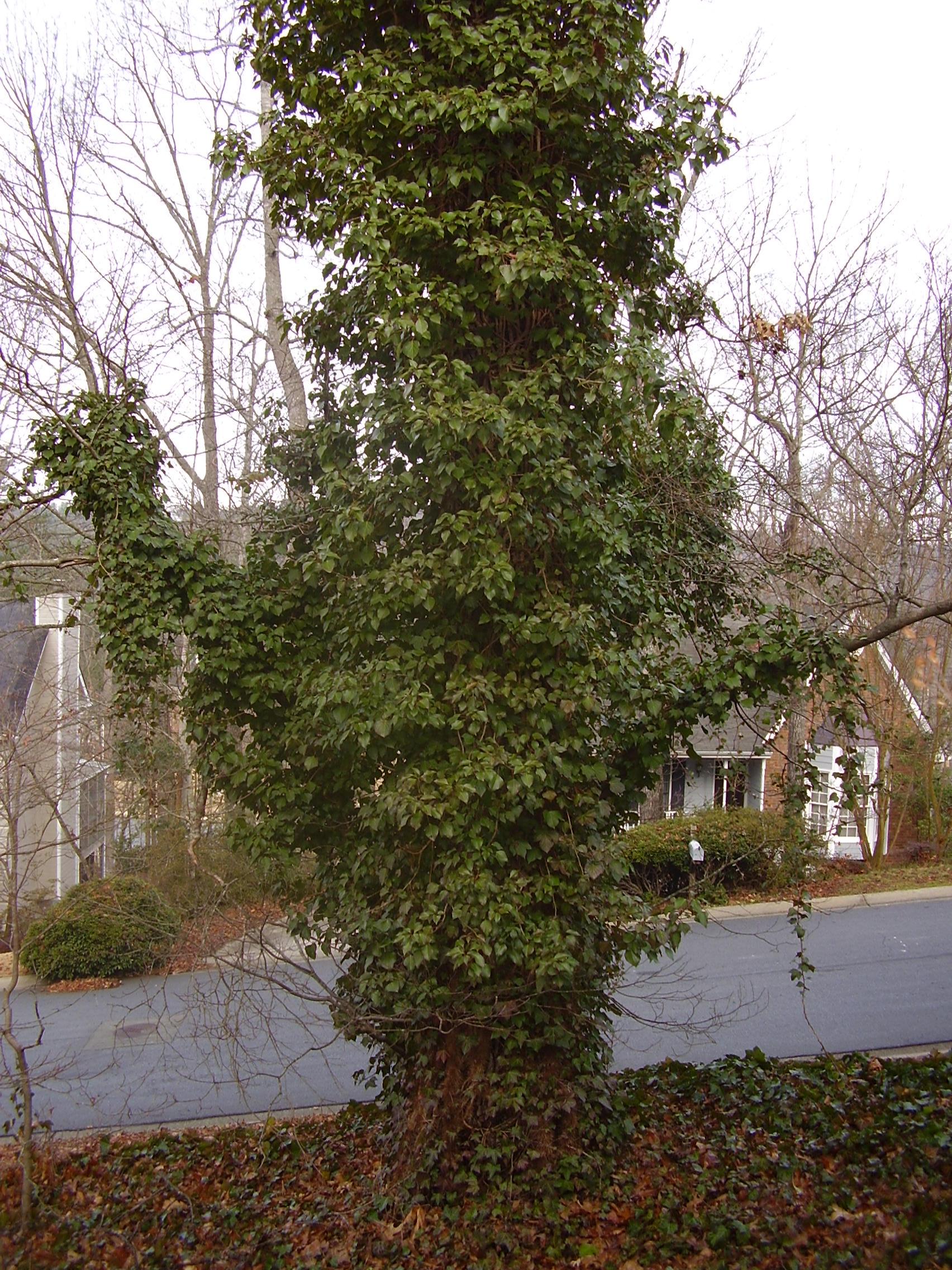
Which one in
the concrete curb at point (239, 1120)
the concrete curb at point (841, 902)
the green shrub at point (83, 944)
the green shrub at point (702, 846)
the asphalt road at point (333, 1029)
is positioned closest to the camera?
the concrete curb at point (239, 1120)

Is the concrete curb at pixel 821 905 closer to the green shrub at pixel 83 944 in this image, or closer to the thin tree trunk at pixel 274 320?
the green shrub at pixel 83 944

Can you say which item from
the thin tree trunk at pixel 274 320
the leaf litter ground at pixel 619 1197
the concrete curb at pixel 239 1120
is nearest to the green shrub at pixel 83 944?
the concrete curb at pixel 239 1120

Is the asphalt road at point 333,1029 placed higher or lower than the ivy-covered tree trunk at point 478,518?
lower

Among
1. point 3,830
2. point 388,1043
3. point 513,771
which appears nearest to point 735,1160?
point 388,1043

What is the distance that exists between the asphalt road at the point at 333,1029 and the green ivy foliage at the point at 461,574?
117 centimetres

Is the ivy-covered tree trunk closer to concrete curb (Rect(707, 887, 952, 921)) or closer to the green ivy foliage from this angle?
the green ivy foliage

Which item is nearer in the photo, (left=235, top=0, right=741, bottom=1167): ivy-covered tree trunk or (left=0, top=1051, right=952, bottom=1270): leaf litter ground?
(left=0, top=1051, right=952, bottom=1270): leaf litter ground

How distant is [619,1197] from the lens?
21.0 feet

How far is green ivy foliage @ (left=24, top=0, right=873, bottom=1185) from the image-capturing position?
233 inches

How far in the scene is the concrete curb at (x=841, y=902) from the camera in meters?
17.0

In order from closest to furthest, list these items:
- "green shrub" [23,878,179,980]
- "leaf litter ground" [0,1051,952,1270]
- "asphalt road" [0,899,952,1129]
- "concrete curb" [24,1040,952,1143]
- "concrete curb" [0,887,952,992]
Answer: "leaf litter ground" [0,1051,952,1270], "concrete curb" [24,1040,952,1143], "asphalt road" [0,899,952,1129], "green shrub" [23,878,179,980], "concrete curb" [0,887,952,992]

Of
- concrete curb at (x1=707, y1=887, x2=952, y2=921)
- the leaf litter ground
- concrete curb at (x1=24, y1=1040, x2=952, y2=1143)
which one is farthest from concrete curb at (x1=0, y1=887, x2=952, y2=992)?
the leaf litter ground

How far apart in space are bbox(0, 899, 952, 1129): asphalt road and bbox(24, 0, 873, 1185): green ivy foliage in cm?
117

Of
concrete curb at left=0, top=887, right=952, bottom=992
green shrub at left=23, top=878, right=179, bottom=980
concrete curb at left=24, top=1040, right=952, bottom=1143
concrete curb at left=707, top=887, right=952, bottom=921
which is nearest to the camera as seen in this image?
concrete curb at left=24, top=1040, right=952, bottom=1143
